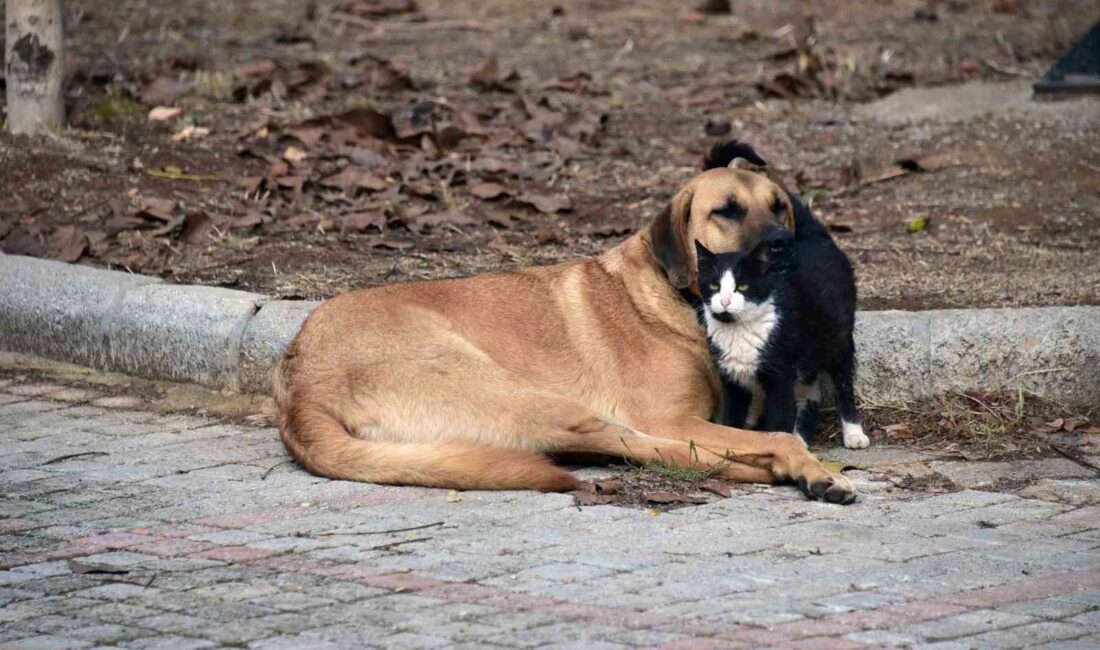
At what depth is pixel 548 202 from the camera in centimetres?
796

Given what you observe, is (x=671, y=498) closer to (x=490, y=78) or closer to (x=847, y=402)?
(x=847, y=402)

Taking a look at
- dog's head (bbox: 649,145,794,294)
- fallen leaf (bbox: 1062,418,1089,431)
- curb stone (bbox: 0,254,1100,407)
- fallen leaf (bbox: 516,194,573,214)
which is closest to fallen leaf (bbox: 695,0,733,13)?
fallen leaf (bbox: 516,194,573,214)

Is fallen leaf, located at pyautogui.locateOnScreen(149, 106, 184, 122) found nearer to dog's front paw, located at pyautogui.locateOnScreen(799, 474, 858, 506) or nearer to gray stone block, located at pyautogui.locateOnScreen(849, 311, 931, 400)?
gray stone block, located at pyautogui.locateOnScreen(849, 311, 931, 400)

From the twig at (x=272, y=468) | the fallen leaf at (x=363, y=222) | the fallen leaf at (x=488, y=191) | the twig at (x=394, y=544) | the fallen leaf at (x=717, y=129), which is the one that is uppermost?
the fallen leaf at (x=717, y=129)

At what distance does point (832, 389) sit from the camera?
5680 mm

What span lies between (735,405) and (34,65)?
16.9ft

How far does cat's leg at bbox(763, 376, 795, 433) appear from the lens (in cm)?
514

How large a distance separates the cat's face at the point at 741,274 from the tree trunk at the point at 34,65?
4.95 metres

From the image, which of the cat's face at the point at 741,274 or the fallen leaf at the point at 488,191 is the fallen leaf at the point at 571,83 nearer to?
the fallen leaf at the point at 488,191

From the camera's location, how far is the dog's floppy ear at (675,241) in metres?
5.32

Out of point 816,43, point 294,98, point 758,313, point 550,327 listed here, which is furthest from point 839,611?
point 816,43

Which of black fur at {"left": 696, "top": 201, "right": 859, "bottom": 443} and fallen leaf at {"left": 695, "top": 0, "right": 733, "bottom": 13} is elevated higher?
fallen leaf at {"left": 695, "top": 0, "right": 733, "bottom": 13}

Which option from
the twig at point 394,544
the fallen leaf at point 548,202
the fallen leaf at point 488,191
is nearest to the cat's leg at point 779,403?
the twig at point 394,544

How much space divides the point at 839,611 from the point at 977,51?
8.45m
